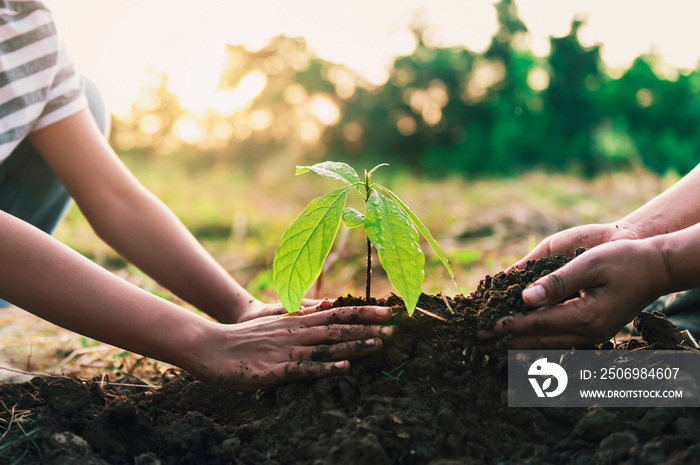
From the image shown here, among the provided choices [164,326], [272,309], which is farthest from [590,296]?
[164,326]

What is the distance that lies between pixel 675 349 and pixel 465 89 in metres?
7.63

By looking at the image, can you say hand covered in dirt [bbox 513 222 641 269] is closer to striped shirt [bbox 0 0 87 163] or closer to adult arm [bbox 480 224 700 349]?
adult arm [bbox 480 224 700 349]

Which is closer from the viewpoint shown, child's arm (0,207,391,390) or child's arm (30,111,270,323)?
child's arm (0,207,391,390)

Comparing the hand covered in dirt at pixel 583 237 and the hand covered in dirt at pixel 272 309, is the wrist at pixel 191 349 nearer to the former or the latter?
the hand covered in dirt at pixel 272 309

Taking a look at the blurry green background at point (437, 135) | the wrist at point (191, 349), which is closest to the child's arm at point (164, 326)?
the wrist at point (191, 349)

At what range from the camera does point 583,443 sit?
3.28 feet

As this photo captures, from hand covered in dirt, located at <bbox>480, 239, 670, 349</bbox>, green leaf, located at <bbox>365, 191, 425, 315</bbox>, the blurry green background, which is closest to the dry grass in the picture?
the blurry green background

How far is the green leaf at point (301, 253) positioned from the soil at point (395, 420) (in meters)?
0.24

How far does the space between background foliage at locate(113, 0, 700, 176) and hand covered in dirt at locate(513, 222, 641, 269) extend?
6.09m

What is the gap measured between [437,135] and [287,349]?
25.1ft

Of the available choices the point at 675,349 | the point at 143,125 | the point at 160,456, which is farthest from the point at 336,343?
the point at 143,125

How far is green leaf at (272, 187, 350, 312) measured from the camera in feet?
3.80

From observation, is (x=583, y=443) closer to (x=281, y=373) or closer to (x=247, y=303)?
(x=281, y=373)

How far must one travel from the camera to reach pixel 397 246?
1104 mm
